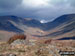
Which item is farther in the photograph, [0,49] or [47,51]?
[0,49]

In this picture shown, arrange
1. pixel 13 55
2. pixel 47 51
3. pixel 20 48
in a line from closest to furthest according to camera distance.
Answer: pixel 13 55 < pixel 47 51 < pixel 20 48

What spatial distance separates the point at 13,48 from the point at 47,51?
8.71m

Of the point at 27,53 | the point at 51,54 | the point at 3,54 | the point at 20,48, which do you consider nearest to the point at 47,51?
the point at 51,54

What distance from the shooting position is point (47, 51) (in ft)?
113

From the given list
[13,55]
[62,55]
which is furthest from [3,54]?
[62,55]

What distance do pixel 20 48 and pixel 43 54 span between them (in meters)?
6.92

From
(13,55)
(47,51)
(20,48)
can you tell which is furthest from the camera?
(20,48)

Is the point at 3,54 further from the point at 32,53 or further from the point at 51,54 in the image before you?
the point at 51,54

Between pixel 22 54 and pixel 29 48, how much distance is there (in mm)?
4534

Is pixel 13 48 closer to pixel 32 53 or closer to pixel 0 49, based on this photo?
pixel 0 49

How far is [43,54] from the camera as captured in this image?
32.8m

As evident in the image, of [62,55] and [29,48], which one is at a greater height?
[29,48]

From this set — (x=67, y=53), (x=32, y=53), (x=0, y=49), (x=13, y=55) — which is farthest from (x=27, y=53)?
(x=67, y=53)

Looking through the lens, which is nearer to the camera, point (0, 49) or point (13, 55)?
point (13, 55)
